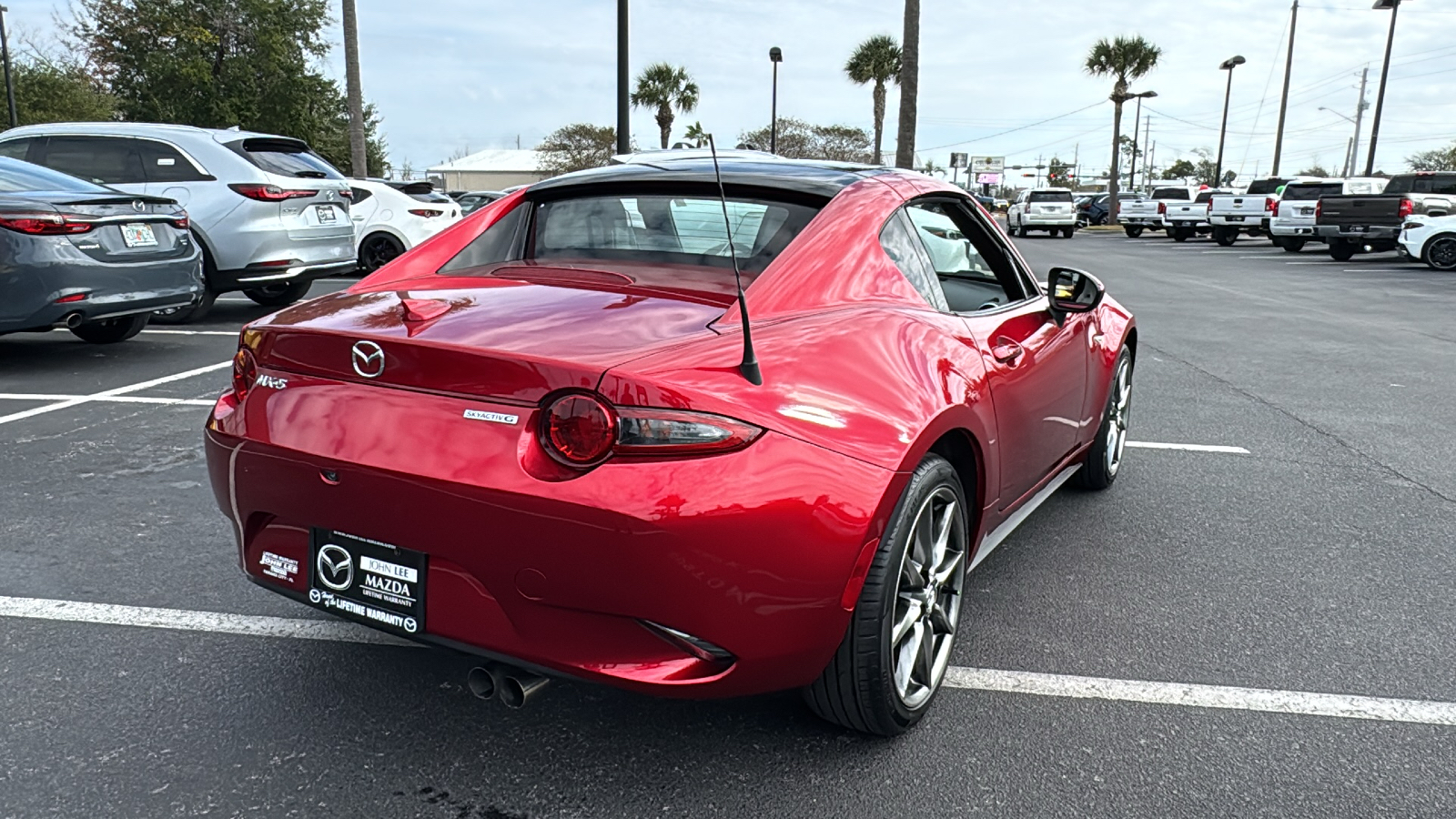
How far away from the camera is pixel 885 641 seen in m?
2.50

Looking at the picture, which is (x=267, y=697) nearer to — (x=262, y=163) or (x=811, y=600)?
(x=811, y=600)

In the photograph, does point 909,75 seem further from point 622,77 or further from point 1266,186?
point 1266,186

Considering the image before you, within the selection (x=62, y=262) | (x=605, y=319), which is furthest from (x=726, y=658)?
(x=62, y=262)

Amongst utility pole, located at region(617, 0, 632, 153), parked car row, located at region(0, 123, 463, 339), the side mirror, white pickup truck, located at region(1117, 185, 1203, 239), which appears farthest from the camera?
white pickup truck, located at region(1117, 185, 1203, 239)

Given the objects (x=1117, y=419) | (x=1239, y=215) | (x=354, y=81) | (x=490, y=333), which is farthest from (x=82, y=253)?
(x=1239, y=215)

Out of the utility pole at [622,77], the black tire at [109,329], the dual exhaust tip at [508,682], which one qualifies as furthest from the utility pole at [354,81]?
the dual exhaust tip at [508,682]

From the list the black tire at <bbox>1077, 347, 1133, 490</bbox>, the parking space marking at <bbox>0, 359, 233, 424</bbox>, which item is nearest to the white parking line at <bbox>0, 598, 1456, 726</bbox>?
the black tire at <bbox>1077, 347, 1133, 490</bbox>

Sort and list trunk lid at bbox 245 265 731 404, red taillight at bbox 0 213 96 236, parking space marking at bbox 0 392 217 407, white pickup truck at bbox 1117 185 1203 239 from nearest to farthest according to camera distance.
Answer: trunk lid at bbox 245 265 731 404 → parking space marking at bbox 0 392 217 407 → red taillight at bbox 0 213 96 236 → white pickup truck at bbox 1117 185 1203 239

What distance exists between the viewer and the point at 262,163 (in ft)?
31.9

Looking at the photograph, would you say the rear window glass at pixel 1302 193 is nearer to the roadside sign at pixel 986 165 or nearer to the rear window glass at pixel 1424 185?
the rear window glass at pixel 1424 185

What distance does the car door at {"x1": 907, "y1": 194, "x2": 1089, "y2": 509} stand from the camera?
3.25 metres

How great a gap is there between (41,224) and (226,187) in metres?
2.60

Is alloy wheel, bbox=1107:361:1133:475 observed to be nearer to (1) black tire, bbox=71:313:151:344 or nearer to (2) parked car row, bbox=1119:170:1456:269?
(1) black tire, bbox=71:313:151:344

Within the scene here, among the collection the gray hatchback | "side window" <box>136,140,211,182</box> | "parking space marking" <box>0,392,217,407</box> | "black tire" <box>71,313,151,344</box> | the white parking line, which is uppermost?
"side window" <box>136,140,211,182</box>
